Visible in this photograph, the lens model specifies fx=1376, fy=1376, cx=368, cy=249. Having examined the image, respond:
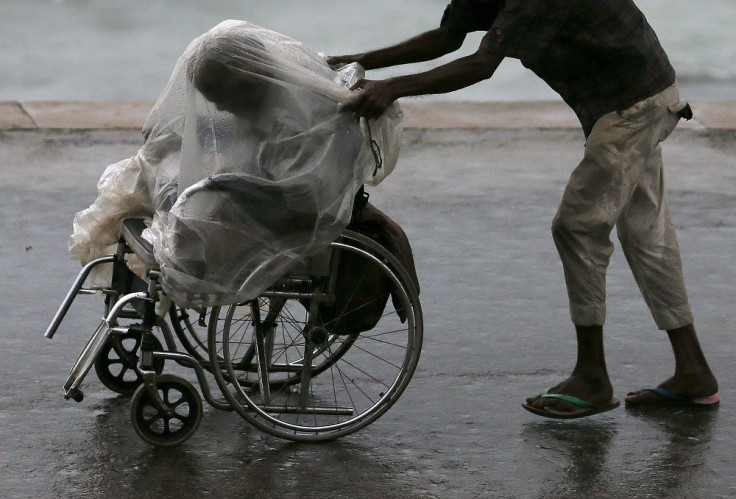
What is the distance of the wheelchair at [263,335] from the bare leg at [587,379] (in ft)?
1.96

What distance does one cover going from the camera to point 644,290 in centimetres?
488

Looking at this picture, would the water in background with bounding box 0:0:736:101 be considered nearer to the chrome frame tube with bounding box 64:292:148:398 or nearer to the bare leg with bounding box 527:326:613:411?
the bare leg with bounding box 527:326:613:411

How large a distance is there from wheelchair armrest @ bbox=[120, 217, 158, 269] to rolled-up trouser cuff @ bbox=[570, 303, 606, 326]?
4.82ft

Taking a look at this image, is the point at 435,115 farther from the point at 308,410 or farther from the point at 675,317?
the point at 308,410

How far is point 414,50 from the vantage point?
185 inches

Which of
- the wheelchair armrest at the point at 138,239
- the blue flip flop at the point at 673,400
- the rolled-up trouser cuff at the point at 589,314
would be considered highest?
the wheelchair armrest at the point at 138,239

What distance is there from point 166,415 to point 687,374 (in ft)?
5.91

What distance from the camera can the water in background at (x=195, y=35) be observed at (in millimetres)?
14242

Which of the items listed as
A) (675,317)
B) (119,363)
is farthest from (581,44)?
(119,363)

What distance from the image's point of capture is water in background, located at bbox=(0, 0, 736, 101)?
14242 mm

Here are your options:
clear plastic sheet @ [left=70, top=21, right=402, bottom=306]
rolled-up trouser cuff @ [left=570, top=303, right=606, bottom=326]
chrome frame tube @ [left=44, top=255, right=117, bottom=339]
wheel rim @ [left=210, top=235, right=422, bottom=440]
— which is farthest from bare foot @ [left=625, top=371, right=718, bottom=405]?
chrome frame tube @ [left=44, top=255, right=117, bottom=339]

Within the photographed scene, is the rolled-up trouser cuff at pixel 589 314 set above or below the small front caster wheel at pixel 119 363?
above

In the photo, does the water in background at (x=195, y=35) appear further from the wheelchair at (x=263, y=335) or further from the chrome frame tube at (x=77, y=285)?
the chrome frame tube at (x=77, y=285)

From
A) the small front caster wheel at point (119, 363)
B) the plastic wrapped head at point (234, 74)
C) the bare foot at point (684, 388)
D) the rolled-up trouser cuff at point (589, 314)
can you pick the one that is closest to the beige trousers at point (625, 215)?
the rolled-up trouser cuff at point (589, 314)
